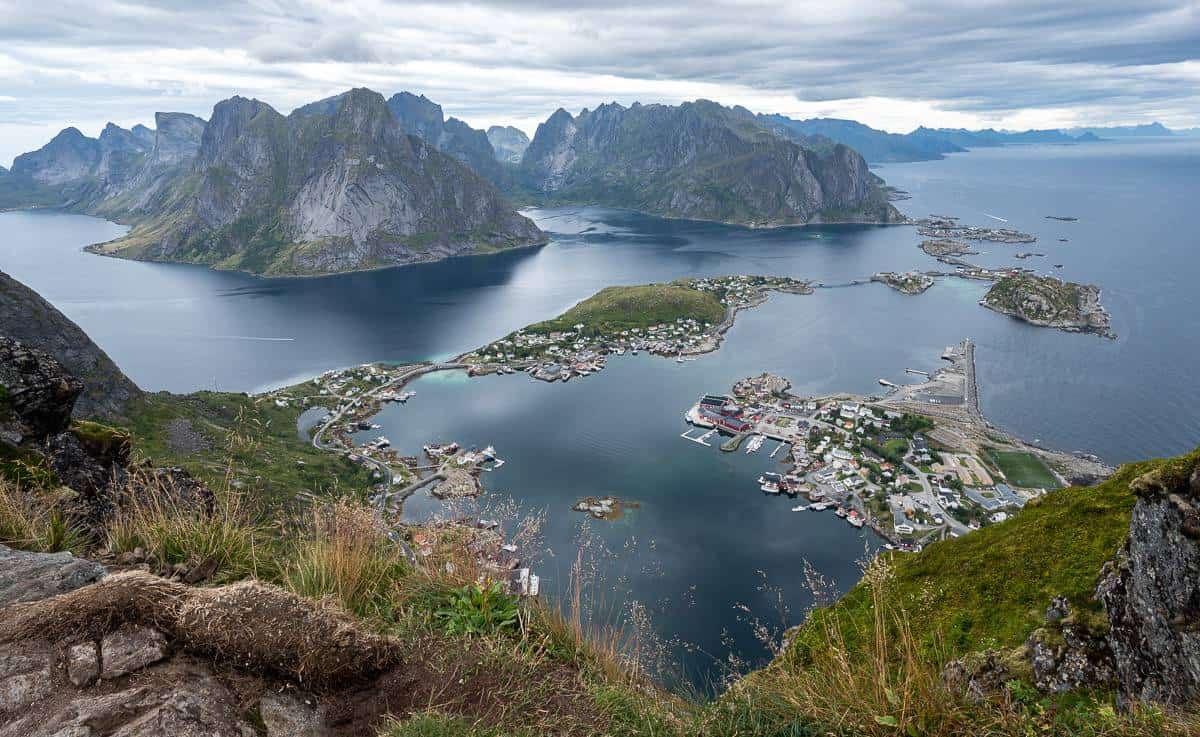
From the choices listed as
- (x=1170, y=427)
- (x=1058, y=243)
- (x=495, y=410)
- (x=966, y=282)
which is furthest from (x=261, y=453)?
(x=1058, y=243)

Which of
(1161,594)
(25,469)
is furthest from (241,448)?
(1161,594)

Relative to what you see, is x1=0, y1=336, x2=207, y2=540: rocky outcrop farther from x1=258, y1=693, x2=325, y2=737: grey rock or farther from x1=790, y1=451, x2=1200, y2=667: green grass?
x1=790, y1=451, x2=1200, y2=667: green grass

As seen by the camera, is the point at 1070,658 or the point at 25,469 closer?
the point at 1070,658

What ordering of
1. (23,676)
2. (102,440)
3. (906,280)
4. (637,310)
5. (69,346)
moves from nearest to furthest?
(23,676) → (102,440) → (69,346) → (637,310) → (906,280)

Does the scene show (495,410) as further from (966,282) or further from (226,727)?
(966,282)

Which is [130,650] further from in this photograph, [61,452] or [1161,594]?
[1161,594]

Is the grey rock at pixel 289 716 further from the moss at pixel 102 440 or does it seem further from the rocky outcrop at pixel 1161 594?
the moss at pixel 102 440
